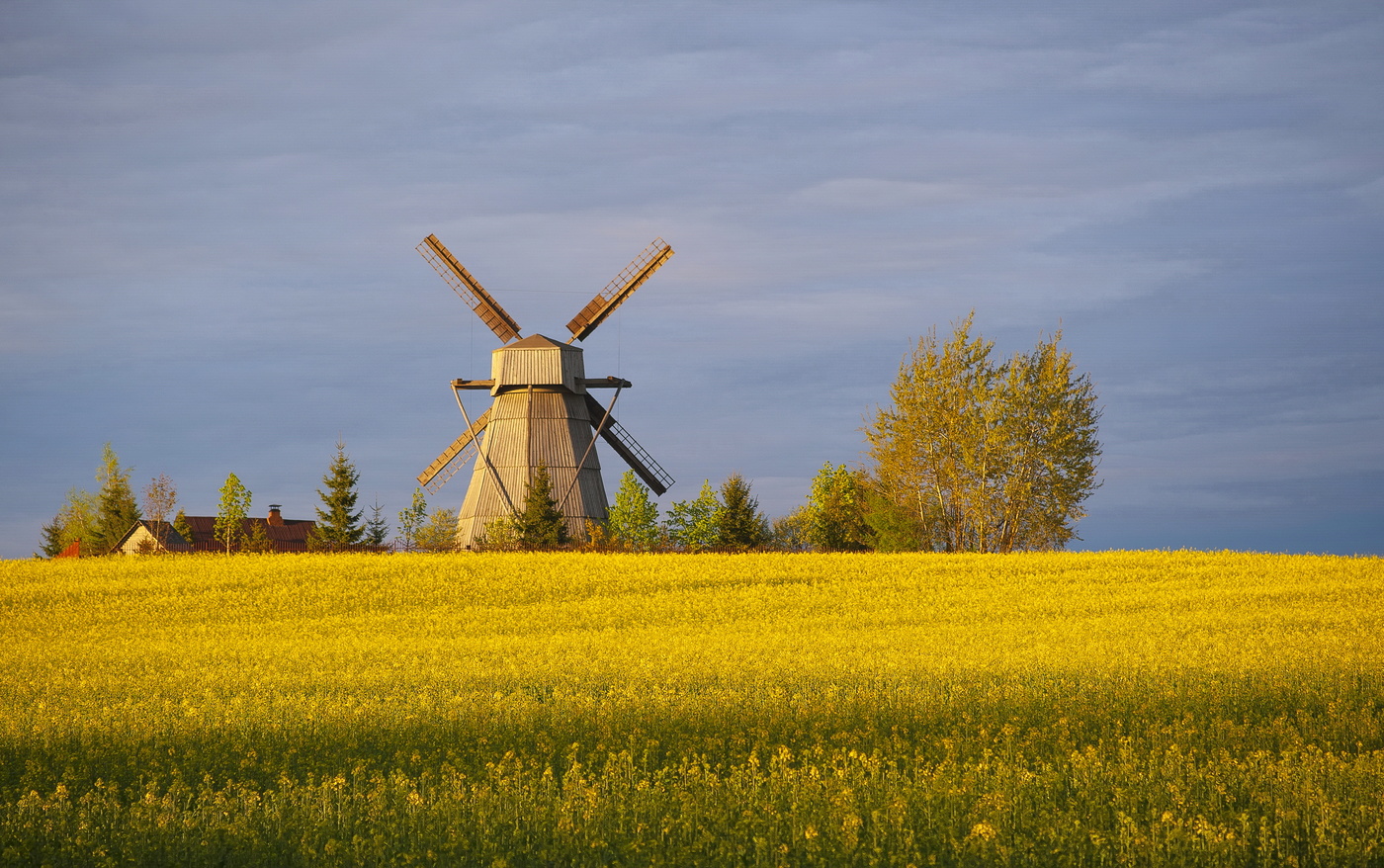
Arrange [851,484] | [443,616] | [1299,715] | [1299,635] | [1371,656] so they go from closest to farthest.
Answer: [1299,715], [1371,656], [1299,635], [443,616], [851,484]

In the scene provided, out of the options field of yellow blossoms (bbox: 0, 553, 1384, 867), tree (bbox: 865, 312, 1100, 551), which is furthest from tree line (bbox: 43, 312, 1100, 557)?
field of yellow blossoms (bbox: 0, 553, 1384, 867)

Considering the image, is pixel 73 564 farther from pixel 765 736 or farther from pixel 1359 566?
pixel 1359 566

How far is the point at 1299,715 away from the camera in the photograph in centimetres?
1415

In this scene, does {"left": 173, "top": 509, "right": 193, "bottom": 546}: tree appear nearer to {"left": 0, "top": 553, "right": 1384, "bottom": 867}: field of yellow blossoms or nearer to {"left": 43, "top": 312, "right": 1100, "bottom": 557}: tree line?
{"left": 43, "top": 312, "right": 1100, "bottom": 557}: tree line

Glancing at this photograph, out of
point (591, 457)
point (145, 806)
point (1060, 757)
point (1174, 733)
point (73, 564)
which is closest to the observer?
point (145, 806)

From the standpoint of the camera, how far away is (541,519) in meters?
54.2

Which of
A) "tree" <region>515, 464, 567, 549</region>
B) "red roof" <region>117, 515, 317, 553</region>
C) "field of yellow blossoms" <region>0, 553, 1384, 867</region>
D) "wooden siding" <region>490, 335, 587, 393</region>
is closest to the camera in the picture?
"field of yellow blossoms" <region>0, 553, 1384, 867</region>

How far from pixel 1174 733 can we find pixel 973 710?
287 cm

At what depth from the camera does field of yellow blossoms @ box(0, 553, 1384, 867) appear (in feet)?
29.6

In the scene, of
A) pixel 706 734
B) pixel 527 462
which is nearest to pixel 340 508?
pixel 527 462

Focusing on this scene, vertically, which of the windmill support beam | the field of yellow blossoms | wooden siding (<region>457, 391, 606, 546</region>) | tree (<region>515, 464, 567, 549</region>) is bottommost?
the field of yellow blossoms

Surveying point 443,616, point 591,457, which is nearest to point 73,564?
point 443,616

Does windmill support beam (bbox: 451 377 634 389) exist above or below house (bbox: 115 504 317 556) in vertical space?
above

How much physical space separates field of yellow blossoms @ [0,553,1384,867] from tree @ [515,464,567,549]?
68.7ft
